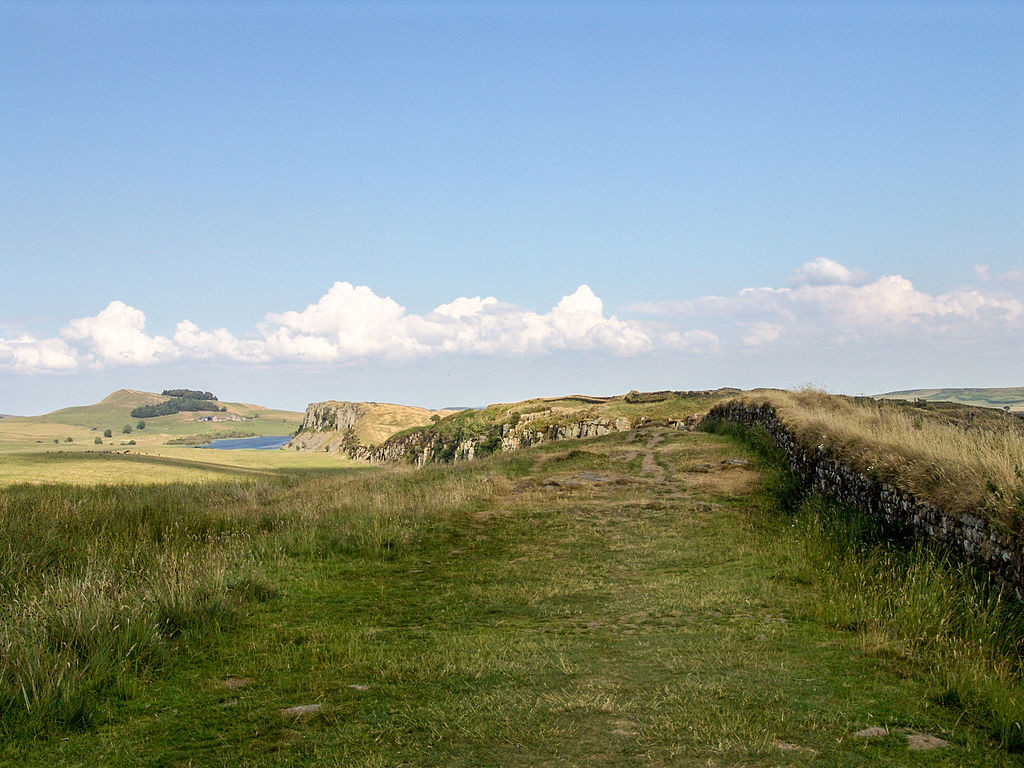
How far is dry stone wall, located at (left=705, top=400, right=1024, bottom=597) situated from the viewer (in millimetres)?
7562

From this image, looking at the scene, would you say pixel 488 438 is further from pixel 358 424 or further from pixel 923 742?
pixel 358 424

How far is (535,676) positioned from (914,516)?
7.08m

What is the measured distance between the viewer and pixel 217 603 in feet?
27.0

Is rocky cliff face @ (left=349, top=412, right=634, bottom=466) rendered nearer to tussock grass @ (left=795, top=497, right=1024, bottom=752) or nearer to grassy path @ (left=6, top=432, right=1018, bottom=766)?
grassy path @ (left=6, top=432, right=1018, bottom=766)

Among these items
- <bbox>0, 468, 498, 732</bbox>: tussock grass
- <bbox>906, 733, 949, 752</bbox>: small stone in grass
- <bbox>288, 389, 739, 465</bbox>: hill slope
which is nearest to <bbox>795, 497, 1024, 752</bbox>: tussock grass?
<bbox>906, 733, 949, 752</bbox>: small stone in grass

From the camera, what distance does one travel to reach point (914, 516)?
1004 cm

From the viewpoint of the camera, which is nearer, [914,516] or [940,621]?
[940,621]

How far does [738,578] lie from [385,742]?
683 cm

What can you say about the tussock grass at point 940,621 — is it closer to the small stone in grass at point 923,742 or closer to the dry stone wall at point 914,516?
the dry stone wall at point 914,516

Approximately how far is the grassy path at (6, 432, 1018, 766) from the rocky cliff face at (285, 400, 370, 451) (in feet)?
418

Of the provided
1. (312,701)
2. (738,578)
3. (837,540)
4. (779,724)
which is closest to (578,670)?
(779,724)

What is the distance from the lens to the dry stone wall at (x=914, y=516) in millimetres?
7562

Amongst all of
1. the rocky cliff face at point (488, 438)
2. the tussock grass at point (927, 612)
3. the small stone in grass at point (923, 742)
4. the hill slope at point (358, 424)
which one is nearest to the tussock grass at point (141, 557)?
the small stone in grass at point (923, 742)

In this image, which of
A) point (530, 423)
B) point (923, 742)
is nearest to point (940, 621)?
point (923, 742)
